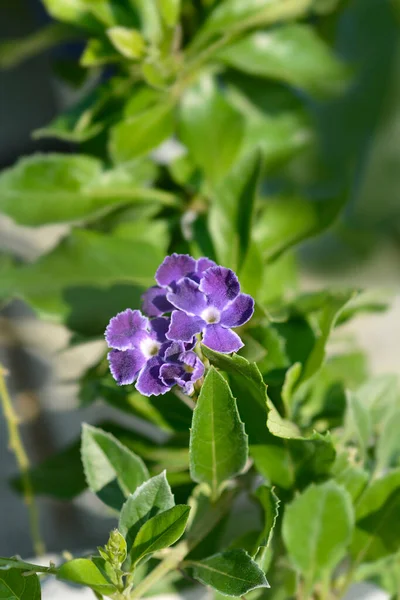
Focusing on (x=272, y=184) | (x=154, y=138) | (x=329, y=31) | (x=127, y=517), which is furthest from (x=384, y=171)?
(x=127, y=517)

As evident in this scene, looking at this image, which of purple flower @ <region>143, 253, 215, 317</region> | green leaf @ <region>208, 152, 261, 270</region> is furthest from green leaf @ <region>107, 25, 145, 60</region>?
purple flower @ <region>143, 253, 215, 317</region>

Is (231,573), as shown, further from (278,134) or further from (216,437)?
(278,134)

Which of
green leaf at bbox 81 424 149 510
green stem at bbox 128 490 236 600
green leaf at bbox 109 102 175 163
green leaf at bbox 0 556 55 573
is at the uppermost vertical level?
green leaf at bbox 109 102 175 163

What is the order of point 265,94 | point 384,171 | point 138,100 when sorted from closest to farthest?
point 138,100 < point 265,94 < point 384,171

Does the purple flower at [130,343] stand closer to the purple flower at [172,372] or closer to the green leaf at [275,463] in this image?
the purple flower at [172,372]

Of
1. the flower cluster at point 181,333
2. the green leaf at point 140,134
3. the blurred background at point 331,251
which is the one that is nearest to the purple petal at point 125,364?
the flower cluster at point 181,333

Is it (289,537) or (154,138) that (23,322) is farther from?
(289,537)

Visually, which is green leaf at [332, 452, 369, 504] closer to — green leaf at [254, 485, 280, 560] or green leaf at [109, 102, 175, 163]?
green leaf at [254, 485, 280, 560]
